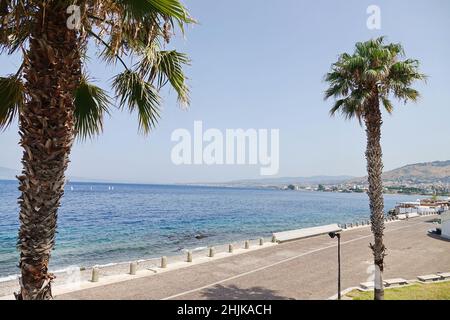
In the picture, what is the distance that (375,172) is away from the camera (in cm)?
1291

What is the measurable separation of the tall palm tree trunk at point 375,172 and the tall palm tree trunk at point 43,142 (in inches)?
489

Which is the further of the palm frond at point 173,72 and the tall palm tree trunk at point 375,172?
the tall palm tree trunk at point 375,172

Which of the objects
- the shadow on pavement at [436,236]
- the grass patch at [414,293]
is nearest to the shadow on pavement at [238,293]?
the grass patch at [414,293]

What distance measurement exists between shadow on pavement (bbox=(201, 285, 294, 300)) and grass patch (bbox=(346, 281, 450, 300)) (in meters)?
3.51

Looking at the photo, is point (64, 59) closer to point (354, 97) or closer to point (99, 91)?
point (99, 91)

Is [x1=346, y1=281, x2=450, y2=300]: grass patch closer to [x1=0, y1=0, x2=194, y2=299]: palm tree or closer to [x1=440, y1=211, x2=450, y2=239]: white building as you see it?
[x1=0, y1=0, x2=194, y2=299]: palm tree

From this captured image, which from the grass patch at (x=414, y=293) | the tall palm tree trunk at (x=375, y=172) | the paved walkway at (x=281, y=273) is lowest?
the paved walkway at (x=281, y=273)

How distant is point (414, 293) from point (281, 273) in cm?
703

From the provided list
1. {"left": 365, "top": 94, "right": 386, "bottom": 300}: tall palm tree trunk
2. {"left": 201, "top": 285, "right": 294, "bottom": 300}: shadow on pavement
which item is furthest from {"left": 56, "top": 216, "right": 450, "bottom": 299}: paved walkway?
{"left": 365, "top": 94, "right": 386, "bottom": 300}: tall palm tree trunk

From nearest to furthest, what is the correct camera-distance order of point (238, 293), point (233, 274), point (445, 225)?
point (238, 293)
point (233, 274)
point (445, 225)

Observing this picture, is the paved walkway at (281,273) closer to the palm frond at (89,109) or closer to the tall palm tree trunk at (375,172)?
the tall palm tree trunk at (375,172)

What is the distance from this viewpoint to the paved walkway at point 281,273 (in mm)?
14180

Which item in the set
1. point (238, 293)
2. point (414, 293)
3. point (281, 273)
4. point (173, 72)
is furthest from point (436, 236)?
point (173, 72)

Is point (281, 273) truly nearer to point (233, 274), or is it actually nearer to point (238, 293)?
point (233, 274)
